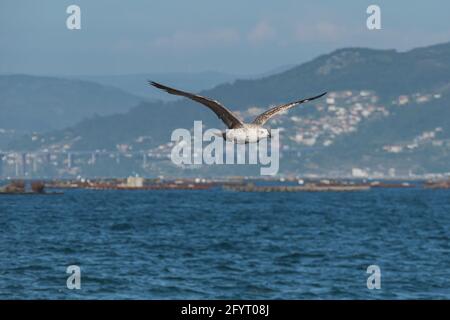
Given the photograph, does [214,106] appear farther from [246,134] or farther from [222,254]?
[222,254]

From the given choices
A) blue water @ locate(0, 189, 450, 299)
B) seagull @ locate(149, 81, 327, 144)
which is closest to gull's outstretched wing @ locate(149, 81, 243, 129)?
seagull @ locate(149, 81, 327, 144)

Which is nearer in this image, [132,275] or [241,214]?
[132,275]

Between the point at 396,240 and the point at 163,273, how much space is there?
33076 millimetres

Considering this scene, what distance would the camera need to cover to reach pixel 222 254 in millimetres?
67938

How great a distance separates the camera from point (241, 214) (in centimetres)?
12450

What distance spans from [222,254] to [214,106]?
55.5 metres

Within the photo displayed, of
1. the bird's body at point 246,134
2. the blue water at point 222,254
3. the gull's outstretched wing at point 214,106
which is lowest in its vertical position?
the blue water at point 222,254

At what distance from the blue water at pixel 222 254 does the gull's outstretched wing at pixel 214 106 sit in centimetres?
3023

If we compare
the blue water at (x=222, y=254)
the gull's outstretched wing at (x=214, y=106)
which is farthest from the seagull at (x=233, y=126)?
the blue water at (x=222, y=254)

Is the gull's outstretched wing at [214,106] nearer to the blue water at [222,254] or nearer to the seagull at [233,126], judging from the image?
the seagull at [233,126]

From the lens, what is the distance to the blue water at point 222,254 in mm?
46750

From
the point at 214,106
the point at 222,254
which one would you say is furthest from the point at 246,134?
the point at 222,254

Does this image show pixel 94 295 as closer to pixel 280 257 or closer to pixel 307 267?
pixel 307 267
